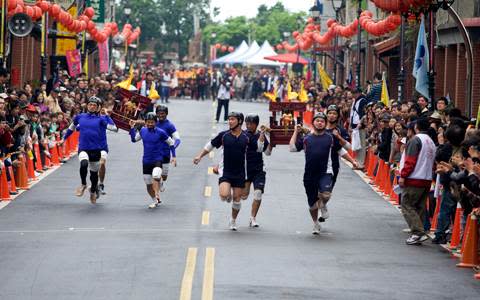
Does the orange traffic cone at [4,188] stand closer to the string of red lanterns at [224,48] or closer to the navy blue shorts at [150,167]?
the navy blue shorts at [150,167]

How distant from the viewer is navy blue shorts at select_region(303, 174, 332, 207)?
769 inches

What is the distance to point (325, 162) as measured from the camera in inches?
771

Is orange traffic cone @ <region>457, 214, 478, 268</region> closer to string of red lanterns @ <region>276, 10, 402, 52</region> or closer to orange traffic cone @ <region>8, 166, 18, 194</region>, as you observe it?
orange traffic cone @ <region>8, 166, 18, 194</region>

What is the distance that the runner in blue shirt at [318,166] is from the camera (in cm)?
1955

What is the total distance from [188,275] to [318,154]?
498cm

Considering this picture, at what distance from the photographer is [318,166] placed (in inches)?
771

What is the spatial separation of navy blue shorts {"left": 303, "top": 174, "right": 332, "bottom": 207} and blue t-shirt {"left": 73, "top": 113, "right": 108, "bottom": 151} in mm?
5092

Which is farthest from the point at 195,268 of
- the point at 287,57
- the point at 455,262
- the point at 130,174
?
the point at 287,57

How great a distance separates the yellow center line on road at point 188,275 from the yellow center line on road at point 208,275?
15 centimetres

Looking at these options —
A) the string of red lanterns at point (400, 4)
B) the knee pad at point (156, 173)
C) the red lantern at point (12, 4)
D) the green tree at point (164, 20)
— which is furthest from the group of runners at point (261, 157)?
the green tree at point (164, 20)

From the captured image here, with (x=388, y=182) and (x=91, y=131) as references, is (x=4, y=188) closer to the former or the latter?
(x=91, y=131)

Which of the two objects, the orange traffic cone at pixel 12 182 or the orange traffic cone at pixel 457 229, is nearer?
the orange traffic cone at pixel 457 229

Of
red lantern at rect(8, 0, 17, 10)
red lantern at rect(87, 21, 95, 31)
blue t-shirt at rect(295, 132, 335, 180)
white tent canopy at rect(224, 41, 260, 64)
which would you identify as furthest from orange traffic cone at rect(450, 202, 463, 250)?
white tent canopy at rect(224, 41, 260, 64)

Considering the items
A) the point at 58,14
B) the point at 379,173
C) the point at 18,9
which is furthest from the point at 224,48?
the point at 379,173
